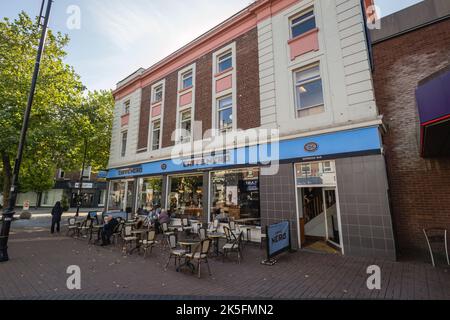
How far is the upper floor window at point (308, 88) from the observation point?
369 inches

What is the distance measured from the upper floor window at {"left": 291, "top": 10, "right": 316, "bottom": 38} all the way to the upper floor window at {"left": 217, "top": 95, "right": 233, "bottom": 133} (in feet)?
14.3

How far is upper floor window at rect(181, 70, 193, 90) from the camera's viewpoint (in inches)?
582

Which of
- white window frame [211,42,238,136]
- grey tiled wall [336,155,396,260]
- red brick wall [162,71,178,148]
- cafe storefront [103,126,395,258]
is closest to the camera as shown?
grey tiled wall [336,155,396,260]

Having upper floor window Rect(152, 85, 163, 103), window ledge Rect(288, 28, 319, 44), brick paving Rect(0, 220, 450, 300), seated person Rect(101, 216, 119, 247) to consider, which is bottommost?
brick paving Rect(0, 220, 450, 300)

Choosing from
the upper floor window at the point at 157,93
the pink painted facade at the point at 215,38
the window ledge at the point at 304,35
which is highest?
the pink painted facade at the point at 215,38

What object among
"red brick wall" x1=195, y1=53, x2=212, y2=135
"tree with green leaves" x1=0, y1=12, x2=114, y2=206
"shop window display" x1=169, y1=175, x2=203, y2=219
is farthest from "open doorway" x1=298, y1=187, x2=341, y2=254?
"tree with green leaves" x1=0, y1=12, x2=114, y2=206

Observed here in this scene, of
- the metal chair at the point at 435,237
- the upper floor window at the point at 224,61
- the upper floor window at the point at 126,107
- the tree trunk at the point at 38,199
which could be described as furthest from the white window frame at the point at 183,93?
the tree trunk at the point at 38,199

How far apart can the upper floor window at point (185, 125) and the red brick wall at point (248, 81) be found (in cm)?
382

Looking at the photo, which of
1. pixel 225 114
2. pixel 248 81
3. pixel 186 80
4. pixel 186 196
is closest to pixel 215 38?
pixel 186 80

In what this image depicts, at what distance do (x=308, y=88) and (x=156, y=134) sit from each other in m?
10.8

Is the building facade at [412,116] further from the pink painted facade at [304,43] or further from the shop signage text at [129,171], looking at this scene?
the shop signage text at [129,171]

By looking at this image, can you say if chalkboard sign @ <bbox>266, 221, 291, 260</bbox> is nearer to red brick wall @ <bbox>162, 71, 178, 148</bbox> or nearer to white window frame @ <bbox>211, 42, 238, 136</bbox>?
white window frame @ <bbox>211, 42, 238, 136</bbox>
